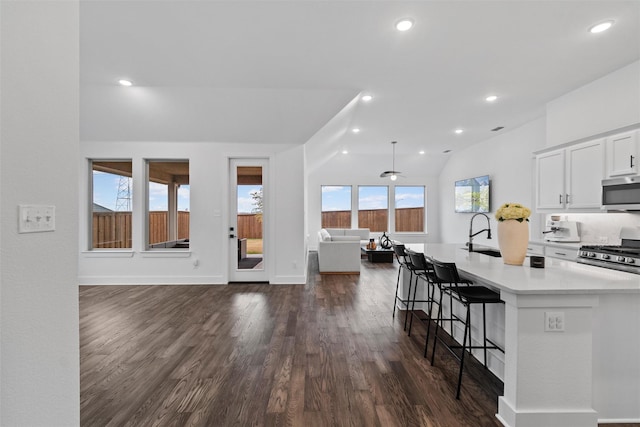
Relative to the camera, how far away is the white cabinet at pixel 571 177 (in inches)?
140

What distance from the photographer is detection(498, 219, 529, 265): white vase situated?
2.38 metres

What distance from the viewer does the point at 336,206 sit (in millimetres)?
10062

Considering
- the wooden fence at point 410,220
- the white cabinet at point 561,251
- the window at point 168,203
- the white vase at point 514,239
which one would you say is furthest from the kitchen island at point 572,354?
the wooden fence at point 410,220

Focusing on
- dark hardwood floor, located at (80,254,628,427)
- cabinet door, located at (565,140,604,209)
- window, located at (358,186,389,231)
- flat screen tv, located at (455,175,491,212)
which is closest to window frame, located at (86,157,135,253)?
dark hardwood floor, located at (80,254,628,427)

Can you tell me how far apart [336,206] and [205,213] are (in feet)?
17.9

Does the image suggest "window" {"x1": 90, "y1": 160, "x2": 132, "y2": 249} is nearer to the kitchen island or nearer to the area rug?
the area rug

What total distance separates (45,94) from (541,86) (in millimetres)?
5009

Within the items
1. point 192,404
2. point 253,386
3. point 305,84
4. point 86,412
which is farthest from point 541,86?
point 86,412

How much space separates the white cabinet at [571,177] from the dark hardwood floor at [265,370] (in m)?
2.73

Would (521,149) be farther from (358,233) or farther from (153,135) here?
(153,135)

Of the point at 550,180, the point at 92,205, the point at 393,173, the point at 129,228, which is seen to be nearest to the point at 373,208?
the point at 393,173

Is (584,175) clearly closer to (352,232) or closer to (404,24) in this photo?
(404,24)

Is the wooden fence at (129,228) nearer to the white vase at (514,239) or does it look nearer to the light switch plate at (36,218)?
the white vase at (514,239)

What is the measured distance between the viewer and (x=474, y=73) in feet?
11.4
